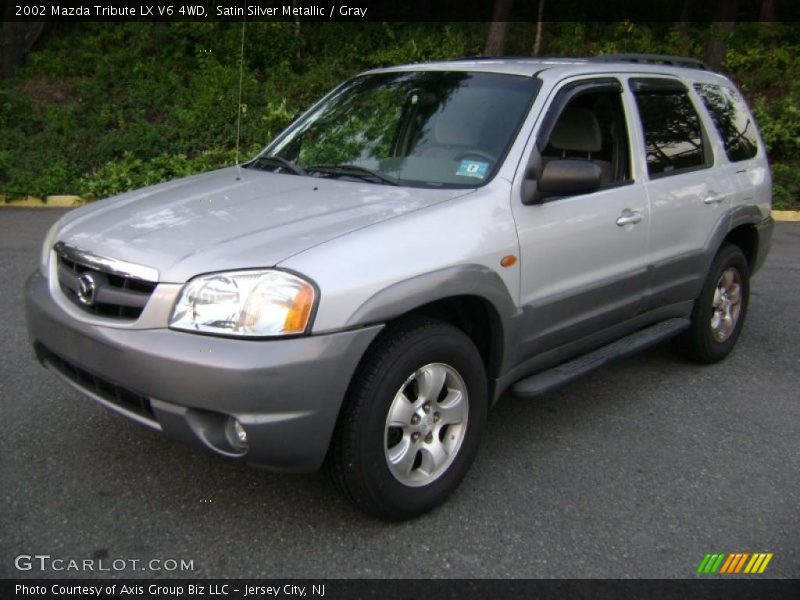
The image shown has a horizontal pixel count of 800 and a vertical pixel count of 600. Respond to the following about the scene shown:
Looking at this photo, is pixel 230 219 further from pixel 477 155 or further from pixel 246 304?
pixel 477 155

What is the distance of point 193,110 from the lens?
12859 millimetres

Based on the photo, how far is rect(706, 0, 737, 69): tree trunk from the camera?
1447 cm

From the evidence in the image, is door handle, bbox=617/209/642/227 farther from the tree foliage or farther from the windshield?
the tree foliage

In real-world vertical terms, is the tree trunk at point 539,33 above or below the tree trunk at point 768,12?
below

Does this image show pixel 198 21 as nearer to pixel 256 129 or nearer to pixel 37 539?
pixel 256 129

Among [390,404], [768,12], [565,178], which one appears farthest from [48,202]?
[768,12]

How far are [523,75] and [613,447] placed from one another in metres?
1.84

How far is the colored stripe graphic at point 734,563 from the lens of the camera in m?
3.06

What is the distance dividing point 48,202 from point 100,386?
8491 millimetres

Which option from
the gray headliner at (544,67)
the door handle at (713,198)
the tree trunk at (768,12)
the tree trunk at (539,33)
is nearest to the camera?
the gray headliner at (544,67)

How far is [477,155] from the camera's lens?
3707mm

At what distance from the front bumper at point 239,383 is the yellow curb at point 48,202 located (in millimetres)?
8416
